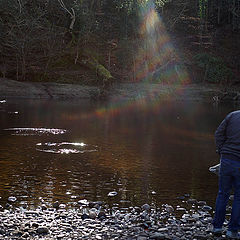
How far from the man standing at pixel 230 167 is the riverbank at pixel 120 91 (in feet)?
144

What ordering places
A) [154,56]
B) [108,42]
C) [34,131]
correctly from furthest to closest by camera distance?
[108,42] → [154,56] → [34,131]

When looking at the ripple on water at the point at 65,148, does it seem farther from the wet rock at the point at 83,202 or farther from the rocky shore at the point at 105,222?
the rocky shore at the point at 105,222

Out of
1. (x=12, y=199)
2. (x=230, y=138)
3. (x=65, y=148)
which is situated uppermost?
(x=230, y=138)

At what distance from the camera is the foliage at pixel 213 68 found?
65188 millimetres

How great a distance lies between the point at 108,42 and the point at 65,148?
53593 millimetres

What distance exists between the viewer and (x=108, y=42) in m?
70.0

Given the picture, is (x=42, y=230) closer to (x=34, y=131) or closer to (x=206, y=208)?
(x=206, y=208)

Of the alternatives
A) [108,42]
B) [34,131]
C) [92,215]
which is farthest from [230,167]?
[108,42]

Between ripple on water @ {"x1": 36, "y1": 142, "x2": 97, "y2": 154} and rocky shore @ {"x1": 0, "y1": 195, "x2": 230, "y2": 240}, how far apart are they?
7.57 meters

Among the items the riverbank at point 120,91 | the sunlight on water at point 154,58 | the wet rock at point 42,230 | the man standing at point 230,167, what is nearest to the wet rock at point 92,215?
the wet rock at point 42,230

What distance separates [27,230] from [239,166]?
3948 mm

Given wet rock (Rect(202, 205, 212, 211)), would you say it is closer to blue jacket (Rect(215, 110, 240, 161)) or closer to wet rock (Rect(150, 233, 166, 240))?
blue jacket (Rect(215, 110, 240, 161))

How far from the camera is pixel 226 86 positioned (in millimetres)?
63750

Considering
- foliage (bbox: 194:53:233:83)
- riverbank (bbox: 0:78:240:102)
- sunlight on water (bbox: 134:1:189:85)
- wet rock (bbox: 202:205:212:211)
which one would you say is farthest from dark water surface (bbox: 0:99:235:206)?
foliage (bbox: 194:53:233:83)
